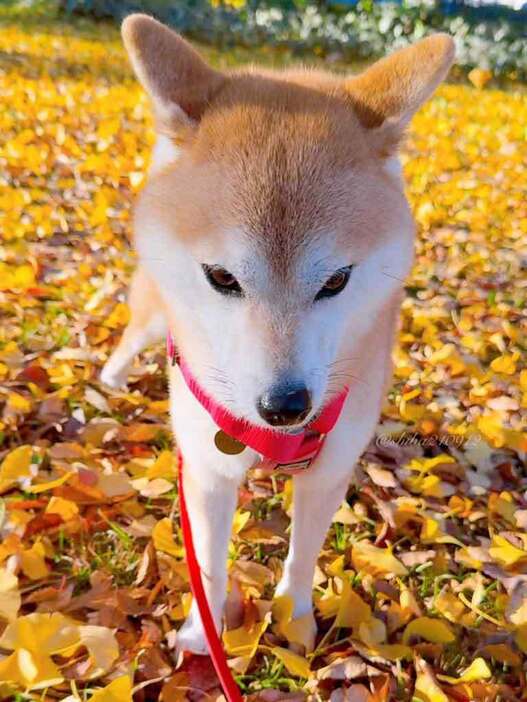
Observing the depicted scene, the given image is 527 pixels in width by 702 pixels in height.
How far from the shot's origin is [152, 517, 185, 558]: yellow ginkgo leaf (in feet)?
7.41

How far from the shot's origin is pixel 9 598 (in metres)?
1.93

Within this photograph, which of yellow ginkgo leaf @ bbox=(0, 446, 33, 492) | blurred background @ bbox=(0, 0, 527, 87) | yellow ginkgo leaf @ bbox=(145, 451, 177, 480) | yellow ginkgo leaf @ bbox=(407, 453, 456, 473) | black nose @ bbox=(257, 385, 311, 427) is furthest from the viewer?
blurred background @ bbox=(0, 0, 527, 87)

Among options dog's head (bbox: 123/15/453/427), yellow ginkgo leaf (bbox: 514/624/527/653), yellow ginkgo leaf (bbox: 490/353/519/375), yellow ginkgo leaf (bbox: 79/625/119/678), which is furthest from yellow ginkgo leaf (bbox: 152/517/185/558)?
yellow ginkgo leaf (bbox: 490/353/519/375)

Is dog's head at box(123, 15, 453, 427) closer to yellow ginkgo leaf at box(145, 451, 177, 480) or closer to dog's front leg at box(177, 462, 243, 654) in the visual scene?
dog's front leg at box(177, 462, 243, 654)

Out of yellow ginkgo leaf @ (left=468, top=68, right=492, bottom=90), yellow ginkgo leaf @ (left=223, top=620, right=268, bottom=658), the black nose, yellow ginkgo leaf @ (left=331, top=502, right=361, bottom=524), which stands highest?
the black nose

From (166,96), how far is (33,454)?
1.54 meters

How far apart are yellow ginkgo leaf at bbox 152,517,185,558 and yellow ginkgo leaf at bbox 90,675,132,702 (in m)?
0.58

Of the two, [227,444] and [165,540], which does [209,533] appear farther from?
[165,540]

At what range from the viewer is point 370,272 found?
5.03ft

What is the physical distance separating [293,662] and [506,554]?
86cm

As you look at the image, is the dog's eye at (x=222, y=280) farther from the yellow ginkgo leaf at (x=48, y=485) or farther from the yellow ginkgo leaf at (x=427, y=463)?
the yellow ginkgo leaf at (x=427, y=463)

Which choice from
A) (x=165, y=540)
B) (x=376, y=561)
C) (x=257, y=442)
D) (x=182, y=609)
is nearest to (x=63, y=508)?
(x=165, y=540)

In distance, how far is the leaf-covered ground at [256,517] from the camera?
6.39 ft

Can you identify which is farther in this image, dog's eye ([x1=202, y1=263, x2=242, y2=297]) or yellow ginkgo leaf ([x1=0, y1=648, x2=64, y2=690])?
yellow ginkgo leaf ([x1=0, y1=648, x2=64, y2=690])
